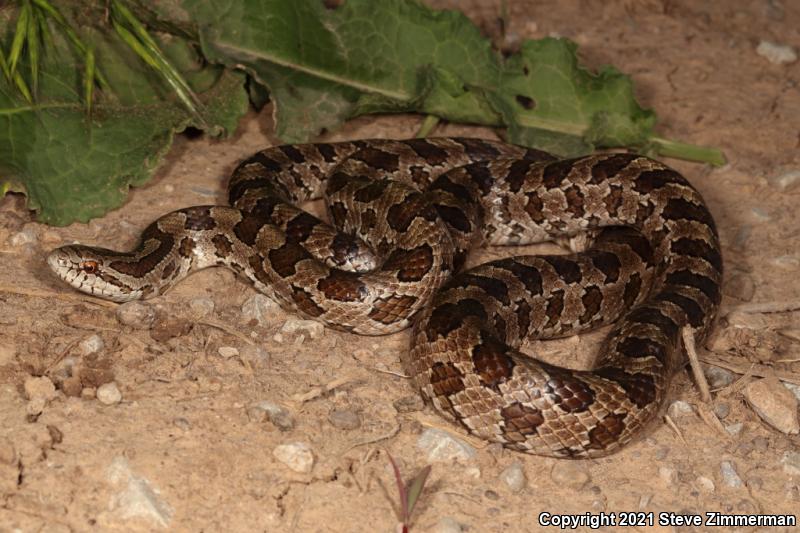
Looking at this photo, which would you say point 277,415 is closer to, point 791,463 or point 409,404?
point 409,404

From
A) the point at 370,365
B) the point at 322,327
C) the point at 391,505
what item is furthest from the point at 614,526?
the point at 322,327

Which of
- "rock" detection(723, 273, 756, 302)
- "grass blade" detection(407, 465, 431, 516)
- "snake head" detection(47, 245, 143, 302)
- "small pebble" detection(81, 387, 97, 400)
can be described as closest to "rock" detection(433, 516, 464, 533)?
"grass blade" detection(407, 465, 431, 516)

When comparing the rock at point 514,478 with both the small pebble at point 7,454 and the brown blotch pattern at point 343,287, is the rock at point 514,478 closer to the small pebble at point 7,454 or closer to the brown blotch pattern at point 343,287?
the brown blotch pattern at point 343,287

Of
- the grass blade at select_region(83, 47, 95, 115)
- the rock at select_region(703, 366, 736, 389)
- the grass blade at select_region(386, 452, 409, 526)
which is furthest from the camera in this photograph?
the grass blade at select_region(83, 47, 95, 115)

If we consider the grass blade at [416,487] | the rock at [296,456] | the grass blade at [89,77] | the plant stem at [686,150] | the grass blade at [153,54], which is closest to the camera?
the grass blade at [416,487]

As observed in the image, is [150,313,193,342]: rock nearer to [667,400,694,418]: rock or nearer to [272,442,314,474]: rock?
[272,442,314,474]: rock

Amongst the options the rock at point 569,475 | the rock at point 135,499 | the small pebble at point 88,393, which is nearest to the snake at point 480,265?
the rock at point 569,475
